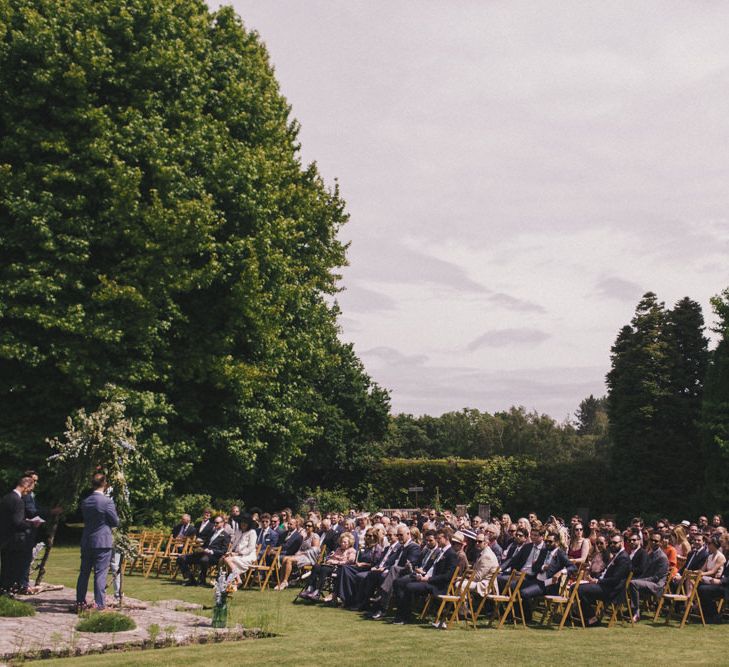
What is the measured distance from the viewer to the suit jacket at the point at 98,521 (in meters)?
13.2

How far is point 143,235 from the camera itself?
76.6 feet

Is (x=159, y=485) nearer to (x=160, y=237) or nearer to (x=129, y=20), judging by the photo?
(x=160, y=237)

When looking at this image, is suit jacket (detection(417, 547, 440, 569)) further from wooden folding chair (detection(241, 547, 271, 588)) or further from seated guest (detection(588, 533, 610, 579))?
wooden folding chair (detection(241, 547, 271, 588))

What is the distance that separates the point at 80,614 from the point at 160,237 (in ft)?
41.7

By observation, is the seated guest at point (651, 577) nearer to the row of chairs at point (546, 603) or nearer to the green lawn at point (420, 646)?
the row of chairs at point (546, 603)

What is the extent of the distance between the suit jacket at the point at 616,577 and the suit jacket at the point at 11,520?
941 cm

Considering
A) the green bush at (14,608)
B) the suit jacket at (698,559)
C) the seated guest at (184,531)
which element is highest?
the suit jacket at (698,559)

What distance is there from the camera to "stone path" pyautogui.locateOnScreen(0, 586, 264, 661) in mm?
10555

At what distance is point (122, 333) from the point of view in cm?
2312

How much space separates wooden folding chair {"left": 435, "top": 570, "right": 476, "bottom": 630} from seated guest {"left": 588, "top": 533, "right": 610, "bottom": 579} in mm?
2444

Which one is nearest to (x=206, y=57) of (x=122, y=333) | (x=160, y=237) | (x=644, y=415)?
(x=160, y=237)

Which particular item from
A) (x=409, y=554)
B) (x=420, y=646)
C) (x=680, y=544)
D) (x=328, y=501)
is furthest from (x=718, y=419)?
(x=420, y=646)

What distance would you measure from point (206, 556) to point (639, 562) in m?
8.69

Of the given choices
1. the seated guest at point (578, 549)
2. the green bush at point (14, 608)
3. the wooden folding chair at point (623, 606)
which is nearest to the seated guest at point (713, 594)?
the wooden folding chair at point (623, 606)
